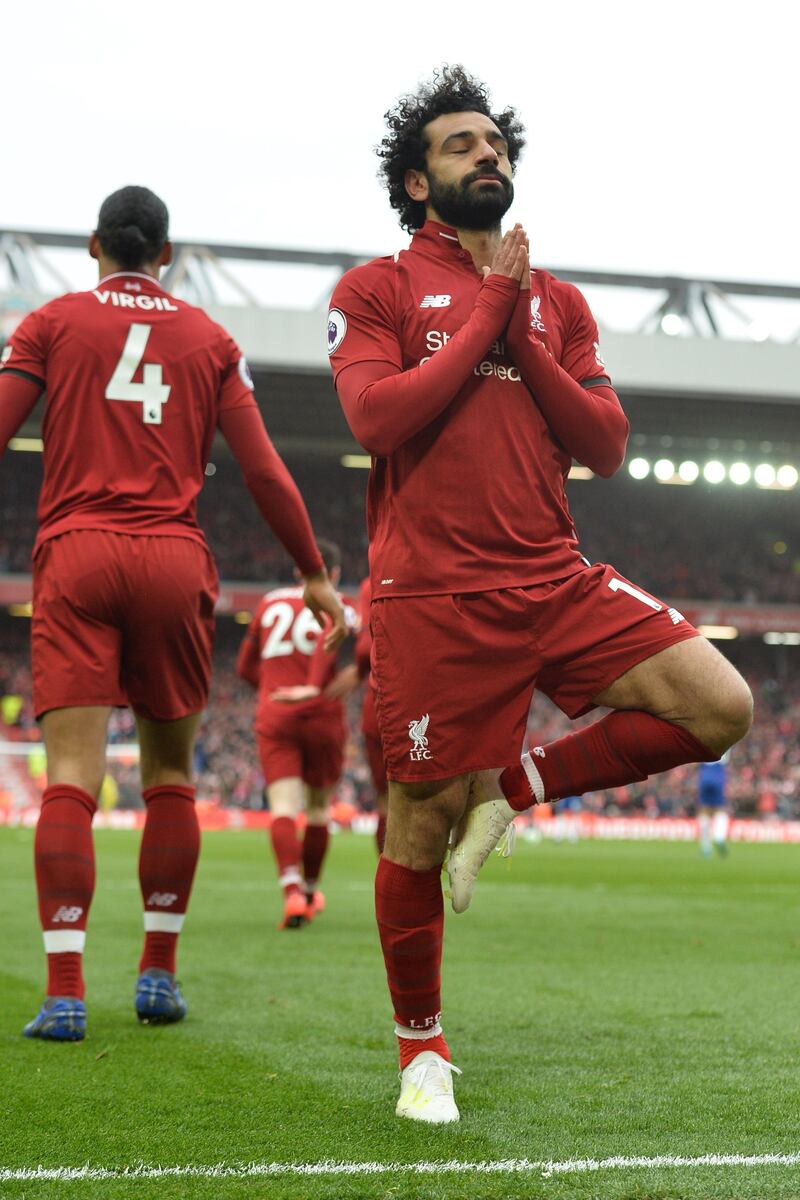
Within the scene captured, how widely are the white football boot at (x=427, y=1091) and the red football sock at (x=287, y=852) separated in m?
4.53

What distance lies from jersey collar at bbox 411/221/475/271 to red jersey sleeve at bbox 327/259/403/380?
18cm

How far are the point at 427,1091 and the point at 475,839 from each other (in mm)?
539

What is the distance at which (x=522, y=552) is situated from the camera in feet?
10.1

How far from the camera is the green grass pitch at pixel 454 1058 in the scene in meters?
2.51

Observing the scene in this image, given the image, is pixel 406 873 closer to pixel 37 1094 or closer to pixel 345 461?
pixel 37 1094

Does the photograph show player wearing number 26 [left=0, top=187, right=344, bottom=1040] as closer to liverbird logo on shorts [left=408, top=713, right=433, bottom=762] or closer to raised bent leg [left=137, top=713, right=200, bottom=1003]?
raised bent leg [left=137, top=713, right=200, bottom=1003]

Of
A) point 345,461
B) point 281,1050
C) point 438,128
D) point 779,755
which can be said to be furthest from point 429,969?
point 345,461

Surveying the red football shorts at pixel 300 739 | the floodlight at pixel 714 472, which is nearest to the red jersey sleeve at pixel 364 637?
the red football shorts at pixel 300 739

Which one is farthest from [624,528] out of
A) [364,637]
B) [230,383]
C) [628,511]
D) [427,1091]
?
[427,1091]

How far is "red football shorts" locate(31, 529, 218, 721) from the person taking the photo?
12.6 feet

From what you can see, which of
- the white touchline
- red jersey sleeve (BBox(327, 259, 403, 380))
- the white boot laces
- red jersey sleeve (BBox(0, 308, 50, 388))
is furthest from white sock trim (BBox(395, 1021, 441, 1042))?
red jersey sleeve (BBox(0, 308, 50, 388))

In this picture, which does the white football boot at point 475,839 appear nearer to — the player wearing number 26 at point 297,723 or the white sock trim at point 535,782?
the white sock trim at point 535,782

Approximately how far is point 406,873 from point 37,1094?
0.95 meters

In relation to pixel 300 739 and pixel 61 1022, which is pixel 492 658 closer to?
pixel 61 1022
